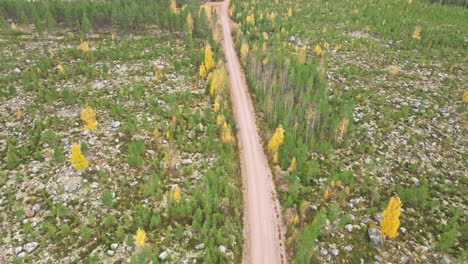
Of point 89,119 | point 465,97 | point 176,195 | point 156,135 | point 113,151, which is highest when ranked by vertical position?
point 89,119

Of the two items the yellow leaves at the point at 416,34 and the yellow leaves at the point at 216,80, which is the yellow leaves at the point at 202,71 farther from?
the yellow leaves at the point at 416,34

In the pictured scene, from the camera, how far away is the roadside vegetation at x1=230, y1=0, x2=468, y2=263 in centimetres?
3064

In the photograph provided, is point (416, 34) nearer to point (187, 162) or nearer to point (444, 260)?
point (444, 260)

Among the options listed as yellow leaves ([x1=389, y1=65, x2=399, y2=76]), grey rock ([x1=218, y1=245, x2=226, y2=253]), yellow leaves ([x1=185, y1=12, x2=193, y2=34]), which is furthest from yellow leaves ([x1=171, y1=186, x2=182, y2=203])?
yellow leaves ([x1=185, y1=12, x2=193, y2=34])

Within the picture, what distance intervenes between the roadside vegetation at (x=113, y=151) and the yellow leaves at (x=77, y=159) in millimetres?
103

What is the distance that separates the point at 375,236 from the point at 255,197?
1344cm

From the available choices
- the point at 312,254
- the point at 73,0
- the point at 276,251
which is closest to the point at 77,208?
the point at 276,251

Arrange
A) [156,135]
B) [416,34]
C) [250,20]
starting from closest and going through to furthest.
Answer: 1. [156,135]
2. [416,34]
3. [250,20]

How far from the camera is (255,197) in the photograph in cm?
3638

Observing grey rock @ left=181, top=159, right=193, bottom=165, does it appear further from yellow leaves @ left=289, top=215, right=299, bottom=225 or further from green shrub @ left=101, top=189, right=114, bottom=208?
yellow leaves @ left=289, top=215, right=299, bottom=225

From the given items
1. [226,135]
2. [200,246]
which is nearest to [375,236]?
[200,246]

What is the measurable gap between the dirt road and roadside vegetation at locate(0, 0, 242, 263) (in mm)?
1604

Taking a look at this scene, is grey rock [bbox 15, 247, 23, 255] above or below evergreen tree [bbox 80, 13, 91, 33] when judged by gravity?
below

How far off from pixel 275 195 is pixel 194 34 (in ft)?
170
